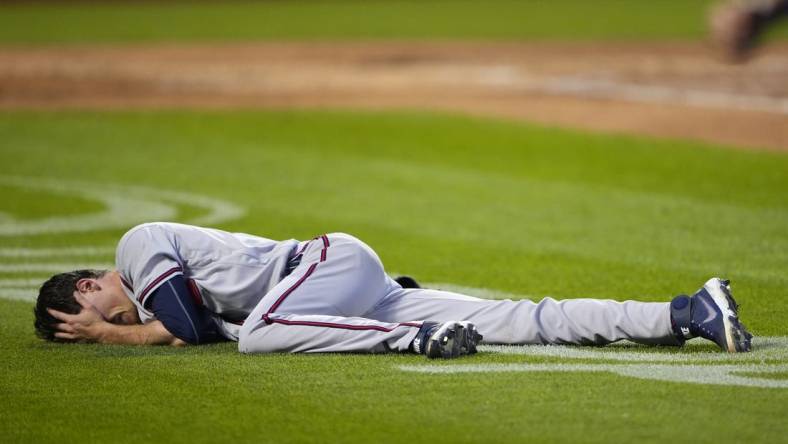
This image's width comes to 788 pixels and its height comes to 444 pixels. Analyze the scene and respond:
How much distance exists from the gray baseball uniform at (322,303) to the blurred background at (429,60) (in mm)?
8714

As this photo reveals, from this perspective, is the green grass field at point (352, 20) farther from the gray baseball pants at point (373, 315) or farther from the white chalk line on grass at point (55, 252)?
the gray baseball pants at point (373, 315)

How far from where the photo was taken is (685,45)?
28.7m

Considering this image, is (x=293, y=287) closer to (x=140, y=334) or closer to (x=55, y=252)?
(x=140, y=334)

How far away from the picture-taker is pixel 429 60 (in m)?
25.8

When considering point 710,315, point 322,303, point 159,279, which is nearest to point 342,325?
point 322,303

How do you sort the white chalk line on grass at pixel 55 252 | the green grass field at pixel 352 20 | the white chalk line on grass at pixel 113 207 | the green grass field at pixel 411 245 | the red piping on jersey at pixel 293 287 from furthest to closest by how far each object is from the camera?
the green grass field at pixel 352 20
the white chalk line on grass at pixel 113 207
the white chalk line on grass at pixel 55 252
the red piping on jersey at pixel 293 287
the green grass field at pixel 411 245

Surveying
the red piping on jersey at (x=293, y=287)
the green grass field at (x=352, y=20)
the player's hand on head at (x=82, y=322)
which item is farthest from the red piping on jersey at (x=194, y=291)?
the green grass field at (x=352, y=20)

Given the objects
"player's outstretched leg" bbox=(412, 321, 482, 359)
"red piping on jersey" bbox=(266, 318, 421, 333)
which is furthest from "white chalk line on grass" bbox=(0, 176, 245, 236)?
"player's outstretched leg" bbox=(412, 321, 482, 359)

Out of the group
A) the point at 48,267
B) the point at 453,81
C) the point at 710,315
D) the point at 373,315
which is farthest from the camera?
the point at 453,81

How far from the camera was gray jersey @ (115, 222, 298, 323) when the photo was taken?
5.79m

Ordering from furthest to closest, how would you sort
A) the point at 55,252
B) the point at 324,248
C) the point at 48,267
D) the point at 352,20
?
1. the point at 352,20
2. the point at 55,252
3. the point at 48,267
4. the point at 324,248

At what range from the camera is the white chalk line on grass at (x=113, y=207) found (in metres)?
10.1

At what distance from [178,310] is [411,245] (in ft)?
11.7

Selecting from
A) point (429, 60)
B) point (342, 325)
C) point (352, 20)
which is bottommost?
point (342, 325)
